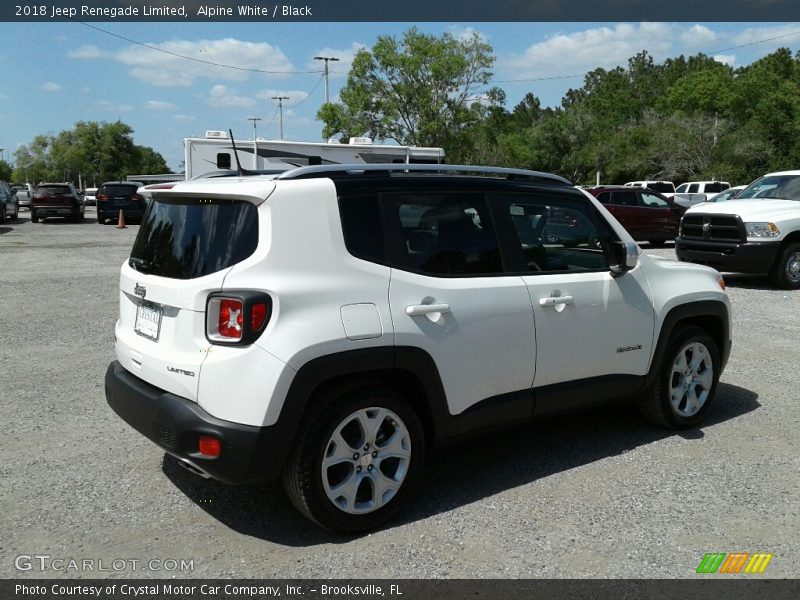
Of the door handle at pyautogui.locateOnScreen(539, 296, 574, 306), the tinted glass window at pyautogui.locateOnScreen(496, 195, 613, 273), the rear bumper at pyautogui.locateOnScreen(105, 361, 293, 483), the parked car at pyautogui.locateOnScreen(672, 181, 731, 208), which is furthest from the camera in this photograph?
the parked car at pyautogui.locateOnScreen(672, 181, 731, 208)

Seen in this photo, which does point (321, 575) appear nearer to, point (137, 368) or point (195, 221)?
point (137, 368)

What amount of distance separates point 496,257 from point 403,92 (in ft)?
152

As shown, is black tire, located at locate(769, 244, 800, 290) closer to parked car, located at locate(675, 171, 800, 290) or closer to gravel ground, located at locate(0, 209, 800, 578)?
parked car, located at locate(675, 171, 800, 290)

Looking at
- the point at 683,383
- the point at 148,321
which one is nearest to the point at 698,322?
the point at 683,383

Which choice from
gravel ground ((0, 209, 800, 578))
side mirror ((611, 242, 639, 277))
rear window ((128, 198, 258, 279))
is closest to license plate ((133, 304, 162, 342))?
rear window ((128, 198, 258, 279))

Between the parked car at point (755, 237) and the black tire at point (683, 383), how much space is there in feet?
25.2

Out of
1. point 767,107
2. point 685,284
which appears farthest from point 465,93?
point 685,284

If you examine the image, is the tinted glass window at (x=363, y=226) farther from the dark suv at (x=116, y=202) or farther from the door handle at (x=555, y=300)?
the dark suv at (x=116, y=202)

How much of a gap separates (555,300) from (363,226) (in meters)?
→ 1.29

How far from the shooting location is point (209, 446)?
330 cm

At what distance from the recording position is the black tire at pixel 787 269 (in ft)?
39.6

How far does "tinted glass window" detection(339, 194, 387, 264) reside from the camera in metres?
3.60

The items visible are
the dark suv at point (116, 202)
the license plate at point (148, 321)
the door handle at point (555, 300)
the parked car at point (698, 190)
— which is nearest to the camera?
the license plate at point (148, 321)

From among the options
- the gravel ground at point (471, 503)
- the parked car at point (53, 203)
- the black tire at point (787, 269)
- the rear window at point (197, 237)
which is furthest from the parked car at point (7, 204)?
the rear window at point (197, 237)
